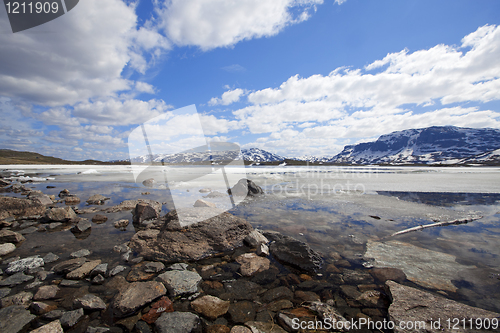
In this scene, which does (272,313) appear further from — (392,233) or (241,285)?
(392,233)

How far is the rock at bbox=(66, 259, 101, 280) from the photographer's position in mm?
4148

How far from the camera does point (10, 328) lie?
→ 2.83 metres

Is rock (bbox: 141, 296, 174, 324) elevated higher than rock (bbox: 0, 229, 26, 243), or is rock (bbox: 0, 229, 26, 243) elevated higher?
rock (bbox: 0, 229, 26, 243)

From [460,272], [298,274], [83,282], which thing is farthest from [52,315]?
[460,272]

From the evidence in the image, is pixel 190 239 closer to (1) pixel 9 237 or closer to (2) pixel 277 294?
(2) pixel 277 294

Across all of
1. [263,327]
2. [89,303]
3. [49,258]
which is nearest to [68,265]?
[49,258]

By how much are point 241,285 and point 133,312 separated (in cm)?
196

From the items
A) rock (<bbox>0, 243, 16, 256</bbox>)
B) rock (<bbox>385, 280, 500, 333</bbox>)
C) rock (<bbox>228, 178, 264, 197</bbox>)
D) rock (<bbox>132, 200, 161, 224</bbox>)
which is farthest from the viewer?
rock (<bbox>228, 178, 264, 197</bbox>)

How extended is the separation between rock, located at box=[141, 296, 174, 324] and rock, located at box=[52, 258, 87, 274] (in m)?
2.50

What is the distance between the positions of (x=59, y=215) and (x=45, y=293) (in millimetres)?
5555

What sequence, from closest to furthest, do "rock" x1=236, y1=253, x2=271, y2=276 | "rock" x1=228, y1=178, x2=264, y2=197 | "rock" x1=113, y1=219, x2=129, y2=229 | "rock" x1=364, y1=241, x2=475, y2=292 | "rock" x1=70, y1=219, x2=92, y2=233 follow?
"rock" x1=364, y1=241, x2=475, y2=292
"rock" x1=236, y1=253, x2=271, y2=276
"rock" x1=70, y1=219, x2=92, y2=233
"rock" x1=113, y1=219, x2=129, y2=229
"rock" x1=228, y1=178, x2=264, y2=197

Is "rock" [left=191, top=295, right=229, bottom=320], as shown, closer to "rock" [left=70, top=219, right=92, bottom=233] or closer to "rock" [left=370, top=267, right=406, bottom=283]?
"rock" [left=370, top=267, right=406, bottom=283]

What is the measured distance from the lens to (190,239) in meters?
5.79

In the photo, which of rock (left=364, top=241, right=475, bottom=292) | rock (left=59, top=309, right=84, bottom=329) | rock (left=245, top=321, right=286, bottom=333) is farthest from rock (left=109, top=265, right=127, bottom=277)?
rock (left=364, top=241, right=475, bottom=292)
